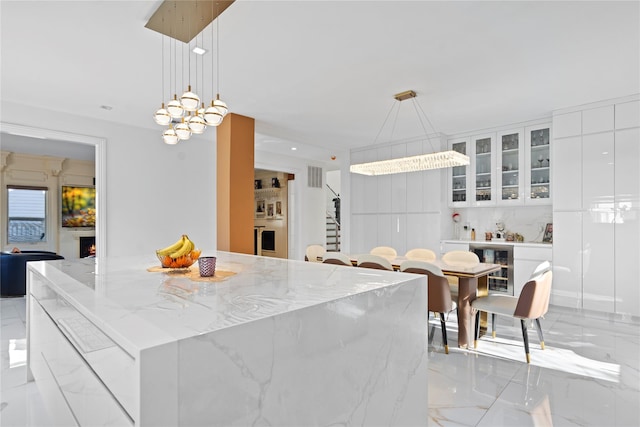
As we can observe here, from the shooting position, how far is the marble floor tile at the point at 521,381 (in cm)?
204

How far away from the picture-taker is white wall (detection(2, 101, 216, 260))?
4660 millimetres

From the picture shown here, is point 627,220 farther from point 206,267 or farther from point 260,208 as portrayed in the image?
point 260,208

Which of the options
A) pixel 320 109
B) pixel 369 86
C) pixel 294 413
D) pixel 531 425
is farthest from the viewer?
pixel 320 109

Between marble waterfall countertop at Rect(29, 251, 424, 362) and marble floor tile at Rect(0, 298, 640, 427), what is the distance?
0.99 m

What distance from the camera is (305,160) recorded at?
26.6 feet

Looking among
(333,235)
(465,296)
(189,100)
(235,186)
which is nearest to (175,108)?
(189,100)

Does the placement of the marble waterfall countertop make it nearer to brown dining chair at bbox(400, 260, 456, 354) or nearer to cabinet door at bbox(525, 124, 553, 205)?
brown dining chair at bbox(400, 260, 456, 354)

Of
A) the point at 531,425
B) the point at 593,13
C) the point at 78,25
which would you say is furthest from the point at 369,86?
the point at 531,425

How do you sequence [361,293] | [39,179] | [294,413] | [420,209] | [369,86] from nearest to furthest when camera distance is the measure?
[294,413]
[361,293]
[369,86]
[420,209]
[39,179]

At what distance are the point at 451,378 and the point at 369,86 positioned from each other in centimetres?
273

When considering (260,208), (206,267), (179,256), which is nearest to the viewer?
(206,267)

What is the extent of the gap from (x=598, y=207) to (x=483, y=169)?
1.55m

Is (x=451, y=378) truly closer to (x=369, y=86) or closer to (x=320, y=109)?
(x=369, y=86)

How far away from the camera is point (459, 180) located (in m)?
5.55
